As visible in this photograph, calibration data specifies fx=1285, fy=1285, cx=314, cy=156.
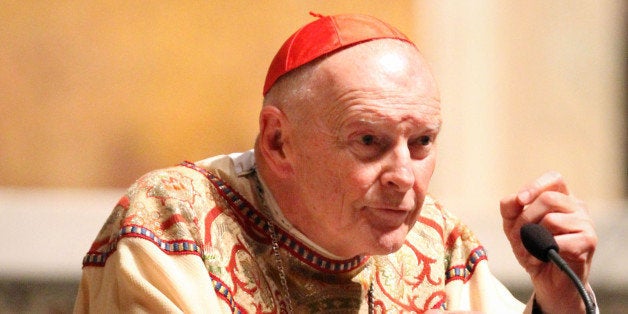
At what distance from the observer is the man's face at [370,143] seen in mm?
3125

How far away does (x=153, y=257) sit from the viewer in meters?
3.07

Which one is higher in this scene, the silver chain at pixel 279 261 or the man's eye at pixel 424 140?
the man's eye at pixel 424 140

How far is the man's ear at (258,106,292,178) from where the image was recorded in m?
3.25

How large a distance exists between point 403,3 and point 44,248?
7.18 feet

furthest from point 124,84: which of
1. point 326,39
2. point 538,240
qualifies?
point 538,240

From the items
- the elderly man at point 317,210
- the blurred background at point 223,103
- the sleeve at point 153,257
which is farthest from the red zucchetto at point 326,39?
the blurred background at point 223,103

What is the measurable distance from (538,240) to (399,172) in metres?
0.37

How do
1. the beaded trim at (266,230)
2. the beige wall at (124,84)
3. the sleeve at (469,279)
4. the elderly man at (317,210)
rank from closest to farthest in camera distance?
the elderly man at (317,210)
the beaded trim at (266,230)
the sleeve at (469,279)
the beige wall at (124,84)

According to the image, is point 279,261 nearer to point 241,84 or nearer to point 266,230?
point 266,230

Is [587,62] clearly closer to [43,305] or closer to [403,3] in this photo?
[403,3]

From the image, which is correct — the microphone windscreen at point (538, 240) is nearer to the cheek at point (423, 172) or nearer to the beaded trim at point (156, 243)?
the cheek at point (423, 172)

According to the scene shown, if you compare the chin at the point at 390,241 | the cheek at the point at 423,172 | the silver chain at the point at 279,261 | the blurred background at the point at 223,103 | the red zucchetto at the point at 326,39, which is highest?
the red zucchetto at the point at 326,39

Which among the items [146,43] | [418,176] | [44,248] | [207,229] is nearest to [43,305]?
[44,248]

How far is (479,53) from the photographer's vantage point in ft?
21.4
